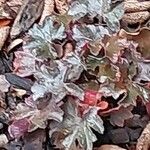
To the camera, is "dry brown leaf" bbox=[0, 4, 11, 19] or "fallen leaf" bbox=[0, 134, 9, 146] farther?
"dry brown leaf" bbox=[0, 4, 11, 19]

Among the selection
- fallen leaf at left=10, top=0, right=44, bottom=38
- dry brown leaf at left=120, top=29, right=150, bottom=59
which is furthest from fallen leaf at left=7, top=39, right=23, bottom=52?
dry brown leaf at left=120, top=29, right=150, bottom=59

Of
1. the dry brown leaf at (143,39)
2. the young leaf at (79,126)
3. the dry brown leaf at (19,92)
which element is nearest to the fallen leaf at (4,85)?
the dry brown leaf at (19,92)

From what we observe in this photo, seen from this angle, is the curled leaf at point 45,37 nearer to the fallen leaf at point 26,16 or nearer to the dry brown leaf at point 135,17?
the fallen leaf at point 26,16

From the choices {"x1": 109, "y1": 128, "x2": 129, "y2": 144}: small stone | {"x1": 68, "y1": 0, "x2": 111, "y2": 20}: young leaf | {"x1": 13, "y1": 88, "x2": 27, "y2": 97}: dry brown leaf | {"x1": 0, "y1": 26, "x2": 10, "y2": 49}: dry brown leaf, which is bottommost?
{"x1": 109, "y1": 128, "x2": 129, "y2": 144}: small stone

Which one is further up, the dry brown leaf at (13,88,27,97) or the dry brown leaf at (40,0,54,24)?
the dry brown leaf at (40,0,54,24)

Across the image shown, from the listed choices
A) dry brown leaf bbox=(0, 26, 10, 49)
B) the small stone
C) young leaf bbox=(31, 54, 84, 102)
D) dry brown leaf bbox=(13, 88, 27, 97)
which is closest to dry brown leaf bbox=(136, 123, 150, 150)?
the small stone

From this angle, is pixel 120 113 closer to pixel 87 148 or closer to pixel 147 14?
pixel 87 148

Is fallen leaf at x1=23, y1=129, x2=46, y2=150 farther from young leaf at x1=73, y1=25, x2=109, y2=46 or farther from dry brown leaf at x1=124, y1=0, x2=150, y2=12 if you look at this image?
dry brown leaf at x1=124, y1=0, x2=150, y2=12
